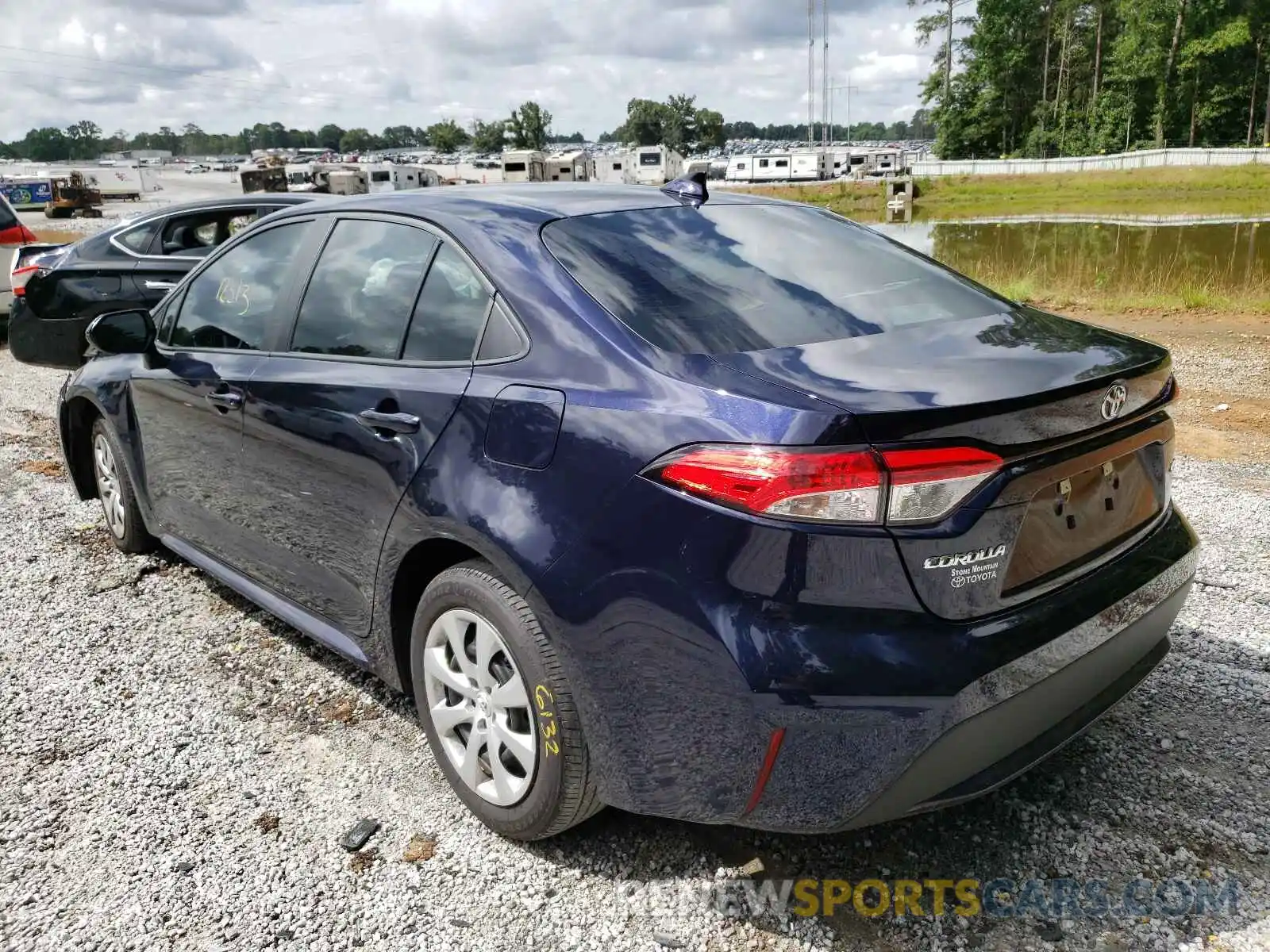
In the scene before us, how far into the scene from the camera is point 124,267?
8.52m

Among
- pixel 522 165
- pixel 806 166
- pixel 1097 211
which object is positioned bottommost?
pixel 1097 211

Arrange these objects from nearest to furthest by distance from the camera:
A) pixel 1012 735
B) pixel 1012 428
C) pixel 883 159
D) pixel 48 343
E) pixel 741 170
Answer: pixel 1012 428 → pixel 1012 735 → pixel 48 343 → pixel 883 159 → pixel 741 170

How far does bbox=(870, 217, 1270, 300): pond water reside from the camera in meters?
13.9

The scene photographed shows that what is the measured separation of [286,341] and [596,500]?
5.66ft

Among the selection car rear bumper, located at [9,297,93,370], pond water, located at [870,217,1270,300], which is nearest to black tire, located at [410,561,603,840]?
car rear bumper, located at [9,297,93,370]

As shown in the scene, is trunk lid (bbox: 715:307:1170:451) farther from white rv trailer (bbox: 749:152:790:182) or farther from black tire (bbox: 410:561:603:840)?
white rv trailer (bbox: 749:152:790:182)

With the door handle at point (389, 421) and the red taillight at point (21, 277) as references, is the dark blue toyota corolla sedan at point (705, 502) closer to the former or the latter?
the door handle at point (389, 421)

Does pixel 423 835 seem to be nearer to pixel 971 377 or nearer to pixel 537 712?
pixel 537 712

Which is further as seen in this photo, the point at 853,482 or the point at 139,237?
the point at 139,237

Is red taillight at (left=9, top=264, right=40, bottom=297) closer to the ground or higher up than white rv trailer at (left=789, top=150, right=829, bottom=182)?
closer to the ground

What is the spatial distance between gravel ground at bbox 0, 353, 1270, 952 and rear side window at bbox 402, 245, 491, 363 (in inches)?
52.5

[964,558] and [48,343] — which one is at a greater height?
[964,558]

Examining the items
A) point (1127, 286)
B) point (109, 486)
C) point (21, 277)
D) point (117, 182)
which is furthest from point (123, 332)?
point (117, 182)

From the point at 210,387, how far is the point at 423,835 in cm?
192
